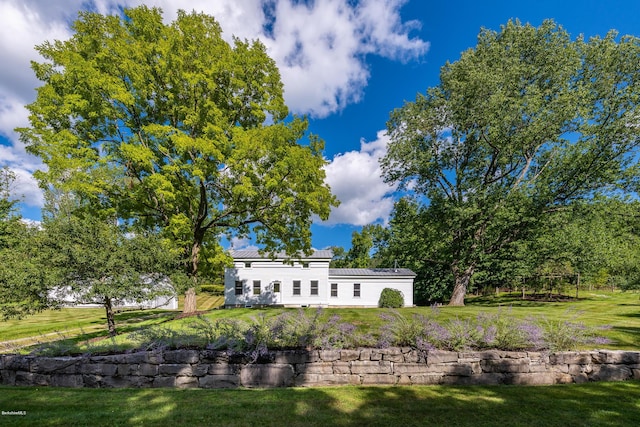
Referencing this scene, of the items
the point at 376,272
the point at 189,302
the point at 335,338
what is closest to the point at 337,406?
the point at 335,338

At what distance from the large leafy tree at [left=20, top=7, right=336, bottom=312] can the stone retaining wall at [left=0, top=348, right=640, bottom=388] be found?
651cm

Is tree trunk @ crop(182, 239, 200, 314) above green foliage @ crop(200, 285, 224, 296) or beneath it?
above

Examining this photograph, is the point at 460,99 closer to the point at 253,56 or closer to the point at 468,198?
the point at 468,198

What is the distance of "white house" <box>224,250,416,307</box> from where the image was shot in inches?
979

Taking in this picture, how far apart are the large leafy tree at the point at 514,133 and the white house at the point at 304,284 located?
285 inches

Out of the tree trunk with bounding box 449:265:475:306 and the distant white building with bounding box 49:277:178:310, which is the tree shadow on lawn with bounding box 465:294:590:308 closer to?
the tree trunk with bounding box 449:265:475:306

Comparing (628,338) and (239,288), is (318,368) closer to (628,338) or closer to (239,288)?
(628,338)

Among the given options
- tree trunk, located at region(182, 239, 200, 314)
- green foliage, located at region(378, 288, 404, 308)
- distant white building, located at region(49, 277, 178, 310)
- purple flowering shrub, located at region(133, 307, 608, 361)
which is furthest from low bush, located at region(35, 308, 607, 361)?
green foliage, located at region(378, 288, 404, 308)

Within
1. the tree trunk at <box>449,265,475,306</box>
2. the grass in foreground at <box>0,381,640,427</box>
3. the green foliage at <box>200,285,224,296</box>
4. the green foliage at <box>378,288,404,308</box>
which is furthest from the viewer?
the green foliage at <box>200,285,224,296</box>

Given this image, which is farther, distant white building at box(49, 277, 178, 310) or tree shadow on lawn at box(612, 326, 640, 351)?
distant white building at box(49, 277, 178, 310)

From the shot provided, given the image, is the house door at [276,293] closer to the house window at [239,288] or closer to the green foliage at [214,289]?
the house window at [239,288]

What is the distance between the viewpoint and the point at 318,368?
543 centimetres

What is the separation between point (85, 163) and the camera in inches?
428

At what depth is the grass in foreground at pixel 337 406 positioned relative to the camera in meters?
3.89
